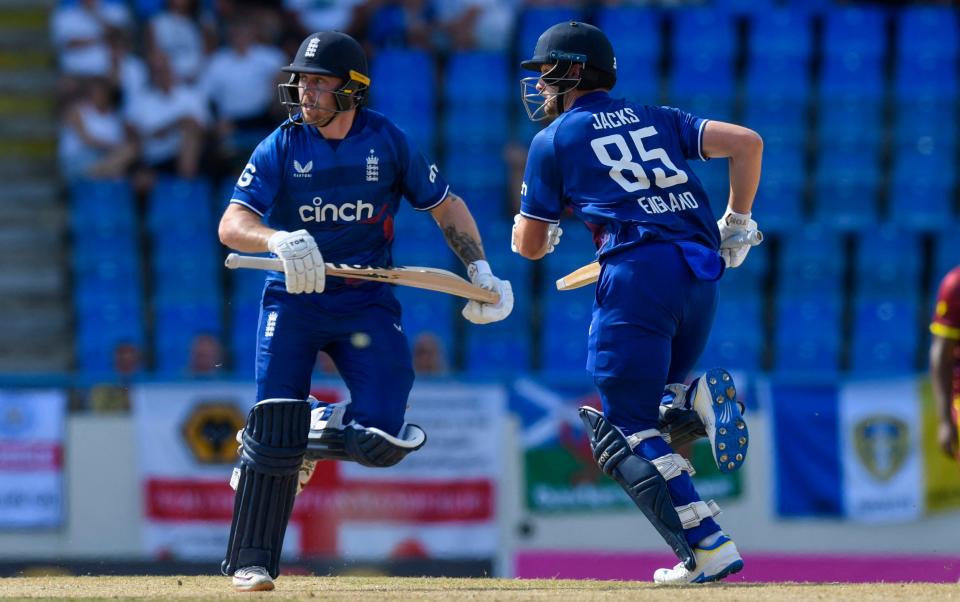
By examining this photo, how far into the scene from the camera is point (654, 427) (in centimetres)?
652

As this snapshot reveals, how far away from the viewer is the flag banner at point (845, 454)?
11.0m

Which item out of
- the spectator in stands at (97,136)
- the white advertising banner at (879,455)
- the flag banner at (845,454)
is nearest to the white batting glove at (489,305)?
the flag banner at (845,454)

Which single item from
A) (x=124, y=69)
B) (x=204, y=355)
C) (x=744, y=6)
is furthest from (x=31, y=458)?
(x=744, y=6)

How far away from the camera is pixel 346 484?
10703 millimetres

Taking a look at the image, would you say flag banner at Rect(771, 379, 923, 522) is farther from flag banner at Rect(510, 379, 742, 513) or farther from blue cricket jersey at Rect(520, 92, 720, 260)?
blue cricket jersey at Rect(520, 92, 720, 260)

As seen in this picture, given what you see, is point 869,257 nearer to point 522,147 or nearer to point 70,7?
point 522,147

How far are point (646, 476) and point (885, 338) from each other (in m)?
7.34

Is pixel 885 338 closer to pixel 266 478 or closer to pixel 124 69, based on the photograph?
pixel 124 69

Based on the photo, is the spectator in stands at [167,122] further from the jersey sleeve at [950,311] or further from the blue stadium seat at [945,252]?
the jersey sleeve at [950,311]

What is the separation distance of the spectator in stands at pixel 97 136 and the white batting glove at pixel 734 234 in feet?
25.8

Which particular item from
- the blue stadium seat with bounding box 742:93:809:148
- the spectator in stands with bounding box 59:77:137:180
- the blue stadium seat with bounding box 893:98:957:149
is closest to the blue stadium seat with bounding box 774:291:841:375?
the blue stadium seat with bounding box 742:93:809:148

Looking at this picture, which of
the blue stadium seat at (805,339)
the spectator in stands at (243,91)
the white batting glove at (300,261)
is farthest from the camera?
the spectator in stands at (243,91)

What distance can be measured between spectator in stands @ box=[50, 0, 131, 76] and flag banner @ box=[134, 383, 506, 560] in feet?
13.3

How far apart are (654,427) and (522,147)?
736 cm
